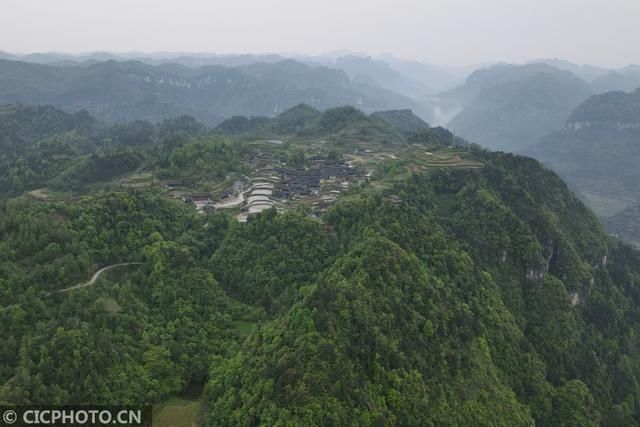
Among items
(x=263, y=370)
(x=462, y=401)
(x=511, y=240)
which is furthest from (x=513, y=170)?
(x=263, y=370)

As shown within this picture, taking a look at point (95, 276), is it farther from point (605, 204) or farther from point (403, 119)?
point (605, 204)

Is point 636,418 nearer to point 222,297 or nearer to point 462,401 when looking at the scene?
point 462,401

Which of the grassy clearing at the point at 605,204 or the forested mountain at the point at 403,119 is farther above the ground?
the forested mountain at the point at 403,119

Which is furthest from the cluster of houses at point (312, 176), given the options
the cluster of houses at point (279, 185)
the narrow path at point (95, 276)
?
the narrow path at point (95, 276)

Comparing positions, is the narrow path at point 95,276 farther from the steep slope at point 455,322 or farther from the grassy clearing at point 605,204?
the grassy clearing at point 605,204

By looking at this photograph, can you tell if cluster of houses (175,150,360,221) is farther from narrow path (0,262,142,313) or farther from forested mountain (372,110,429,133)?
forested mountain (372,110,429,133)

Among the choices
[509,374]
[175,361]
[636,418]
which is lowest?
[636,418]

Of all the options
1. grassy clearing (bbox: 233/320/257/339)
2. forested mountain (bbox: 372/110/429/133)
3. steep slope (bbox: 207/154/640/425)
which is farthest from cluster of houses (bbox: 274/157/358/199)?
forested mountain (bbox: 372/110/429/133)

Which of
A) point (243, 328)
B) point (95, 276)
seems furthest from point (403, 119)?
point (95, 276)
